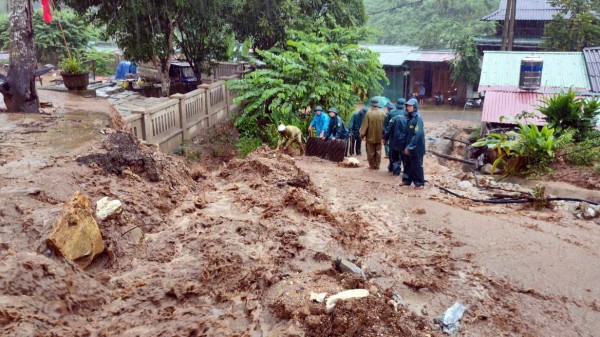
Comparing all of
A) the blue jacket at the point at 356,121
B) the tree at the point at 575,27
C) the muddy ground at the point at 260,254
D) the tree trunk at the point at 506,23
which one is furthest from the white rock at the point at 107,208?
the tree at the point at 575,27

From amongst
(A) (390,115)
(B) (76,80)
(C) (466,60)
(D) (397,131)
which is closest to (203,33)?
(B) (76,80)

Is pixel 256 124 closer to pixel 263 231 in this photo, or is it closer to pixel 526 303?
pixel 263 231

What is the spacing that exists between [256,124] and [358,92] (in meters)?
3.58

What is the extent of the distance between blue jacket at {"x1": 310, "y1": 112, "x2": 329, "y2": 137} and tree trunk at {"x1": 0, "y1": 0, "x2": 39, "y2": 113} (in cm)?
635

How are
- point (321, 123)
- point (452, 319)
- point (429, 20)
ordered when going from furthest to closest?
point (429, 20) → point (321, 123) → point (452, 319)

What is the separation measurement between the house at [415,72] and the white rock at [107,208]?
24150 millimetres

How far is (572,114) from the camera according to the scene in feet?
39.0

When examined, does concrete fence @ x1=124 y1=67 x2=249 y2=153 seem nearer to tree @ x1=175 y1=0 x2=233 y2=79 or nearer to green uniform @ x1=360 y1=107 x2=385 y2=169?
tree @ x1=175 y1=0 x2=233 y2=79

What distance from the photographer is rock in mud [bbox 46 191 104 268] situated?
15.6ft

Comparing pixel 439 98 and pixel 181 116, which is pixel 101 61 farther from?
pixel 439 98

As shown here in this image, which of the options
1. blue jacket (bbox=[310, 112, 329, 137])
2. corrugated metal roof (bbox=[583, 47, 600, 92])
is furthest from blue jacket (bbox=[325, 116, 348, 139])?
corrugated metal roof (bbox=[583, 47, 600, 92])

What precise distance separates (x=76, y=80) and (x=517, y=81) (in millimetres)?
14237

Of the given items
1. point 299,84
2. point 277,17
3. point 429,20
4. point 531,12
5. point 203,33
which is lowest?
point 299,84

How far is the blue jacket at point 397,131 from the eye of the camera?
9258 mm
